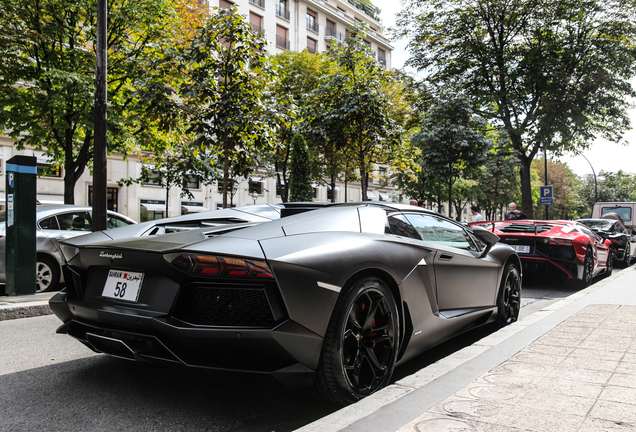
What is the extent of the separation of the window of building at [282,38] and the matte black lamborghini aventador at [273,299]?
41613 mm

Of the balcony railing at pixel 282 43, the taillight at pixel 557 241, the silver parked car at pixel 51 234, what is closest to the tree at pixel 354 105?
the taillight at pixel 557 241

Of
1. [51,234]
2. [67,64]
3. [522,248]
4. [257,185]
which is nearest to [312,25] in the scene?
[257,185]

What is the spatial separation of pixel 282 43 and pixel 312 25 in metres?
4.90

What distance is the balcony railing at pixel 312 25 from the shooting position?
45.3 meters

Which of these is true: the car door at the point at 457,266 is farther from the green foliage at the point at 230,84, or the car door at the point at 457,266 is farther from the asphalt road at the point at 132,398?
the green foliage at the point at 230,84

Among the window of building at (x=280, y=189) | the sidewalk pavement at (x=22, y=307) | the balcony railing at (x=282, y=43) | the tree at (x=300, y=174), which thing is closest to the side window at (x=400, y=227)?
the sidewalk pavement at (x=22, y=307)

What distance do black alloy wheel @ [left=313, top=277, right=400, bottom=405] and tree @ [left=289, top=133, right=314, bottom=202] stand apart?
64.4ft

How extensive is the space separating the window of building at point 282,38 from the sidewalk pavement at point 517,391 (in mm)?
41377

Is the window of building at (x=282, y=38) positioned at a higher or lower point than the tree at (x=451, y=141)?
higher

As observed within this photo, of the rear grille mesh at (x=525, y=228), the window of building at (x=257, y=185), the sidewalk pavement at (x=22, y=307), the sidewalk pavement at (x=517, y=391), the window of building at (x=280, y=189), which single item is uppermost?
the window of building at (x=257, y=185)

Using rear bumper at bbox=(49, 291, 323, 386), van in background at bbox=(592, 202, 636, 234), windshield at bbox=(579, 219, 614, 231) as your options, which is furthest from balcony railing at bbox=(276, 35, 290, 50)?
rear bumper at bbox=(49, 291, 323, 386)

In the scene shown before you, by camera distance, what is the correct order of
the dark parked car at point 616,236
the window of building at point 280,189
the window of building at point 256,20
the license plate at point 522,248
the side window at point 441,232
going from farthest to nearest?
the window of building at point 256,20
the window of building at point 280,189
the dark parked car at point 616,236
the license plate at point 522,248
the side window at point 441,232

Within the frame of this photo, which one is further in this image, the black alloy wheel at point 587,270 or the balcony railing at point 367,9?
the balcony railing at point 367,9

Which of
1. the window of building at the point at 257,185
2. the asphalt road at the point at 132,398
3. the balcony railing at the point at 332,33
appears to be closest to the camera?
the asphalt road at the point at 132,398
